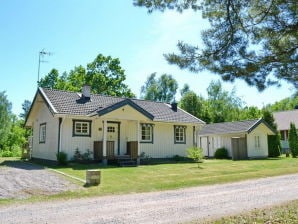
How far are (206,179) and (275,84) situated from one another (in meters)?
7.72

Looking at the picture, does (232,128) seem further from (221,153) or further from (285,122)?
(285,122)

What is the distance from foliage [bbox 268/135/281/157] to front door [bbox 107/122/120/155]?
17875mm

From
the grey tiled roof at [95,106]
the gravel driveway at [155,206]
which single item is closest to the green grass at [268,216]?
the gravel driveway at [155,206]

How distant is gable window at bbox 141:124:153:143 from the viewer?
80.7 feet

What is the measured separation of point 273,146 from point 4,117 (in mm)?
32127

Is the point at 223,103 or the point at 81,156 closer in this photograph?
the point at 81,156

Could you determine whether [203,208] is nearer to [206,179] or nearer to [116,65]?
[206,179]

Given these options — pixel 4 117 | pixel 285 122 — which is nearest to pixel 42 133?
pixel 4 117

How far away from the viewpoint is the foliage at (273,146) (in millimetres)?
33812

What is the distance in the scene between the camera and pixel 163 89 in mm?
73188

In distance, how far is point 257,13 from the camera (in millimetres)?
8992

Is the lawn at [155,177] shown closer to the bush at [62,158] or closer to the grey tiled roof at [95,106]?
the bush at [62,158]

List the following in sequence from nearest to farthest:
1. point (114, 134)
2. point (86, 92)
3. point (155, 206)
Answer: point (155, 206), point (114, 134), point (86, 92)

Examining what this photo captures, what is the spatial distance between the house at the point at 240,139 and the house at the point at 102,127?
5.93 m
